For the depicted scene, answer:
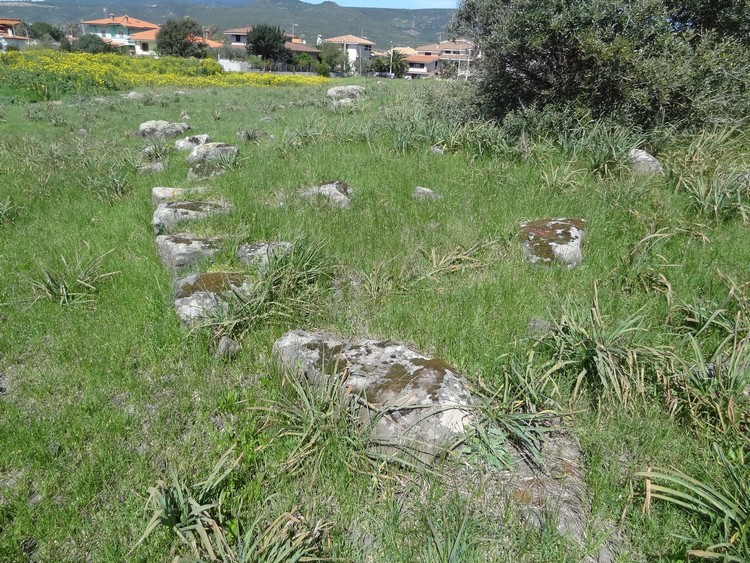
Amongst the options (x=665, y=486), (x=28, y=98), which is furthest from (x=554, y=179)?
(x=28, y=98)

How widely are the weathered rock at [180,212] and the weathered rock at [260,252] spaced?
112 centimetres

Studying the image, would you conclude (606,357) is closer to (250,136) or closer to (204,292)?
(204,292)

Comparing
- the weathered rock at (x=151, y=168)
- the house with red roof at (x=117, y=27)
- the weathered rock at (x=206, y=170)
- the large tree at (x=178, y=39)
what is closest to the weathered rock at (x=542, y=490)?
the weathered rock at (x=206, y=170)

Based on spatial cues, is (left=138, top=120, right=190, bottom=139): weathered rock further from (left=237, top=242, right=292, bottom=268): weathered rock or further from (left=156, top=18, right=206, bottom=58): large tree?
(left=156, top=18, right=206, bottom=58): large tree

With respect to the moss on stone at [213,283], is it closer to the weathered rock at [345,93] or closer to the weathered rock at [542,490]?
the weathered rock at [542,490]

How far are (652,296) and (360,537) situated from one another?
3399mm

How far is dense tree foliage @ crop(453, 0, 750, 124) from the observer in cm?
768

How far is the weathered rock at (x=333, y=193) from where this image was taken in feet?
21.4

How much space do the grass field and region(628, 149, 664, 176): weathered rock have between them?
189 mm

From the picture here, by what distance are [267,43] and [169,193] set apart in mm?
65181

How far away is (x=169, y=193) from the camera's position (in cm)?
680

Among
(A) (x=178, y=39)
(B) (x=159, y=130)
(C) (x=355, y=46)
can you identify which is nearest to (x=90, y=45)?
(A) (x=178, y=39)

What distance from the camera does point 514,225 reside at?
18.4 ft

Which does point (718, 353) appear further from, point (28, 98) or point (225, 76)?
point (225, 76)
